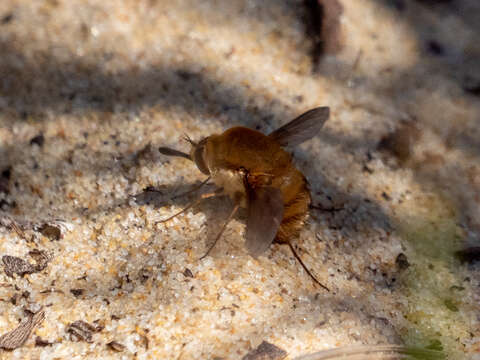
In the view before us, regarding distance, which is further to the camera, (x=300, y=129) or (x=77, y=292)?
(x=300, y=129)

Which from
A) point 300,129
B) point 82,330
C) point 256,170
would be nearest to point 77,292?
point 82,330

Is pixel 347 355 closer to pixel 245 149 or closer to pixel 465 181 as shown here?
pixel 245 149

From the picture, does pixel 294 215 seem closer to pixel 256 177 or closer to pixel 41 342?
pixel 256 177

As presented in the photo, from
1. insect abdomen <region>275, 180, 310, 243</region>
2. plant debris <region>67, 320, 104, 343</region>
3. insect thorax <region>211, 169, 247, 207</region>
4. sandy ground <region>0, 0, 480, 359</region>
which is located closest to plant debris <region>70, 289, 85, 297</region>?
sandy ground <region>0, 0, 480, 359</region>

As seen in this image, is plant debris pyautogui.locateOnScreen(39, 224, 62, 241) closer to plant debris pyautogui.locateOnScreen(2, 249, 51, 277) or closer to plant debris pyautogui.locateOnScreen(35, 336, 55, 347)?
plant debris pyautogui.locateOnScreen(2, 249, 51, 277)

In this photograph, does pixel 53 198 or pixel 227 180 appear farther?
pixel 53 198

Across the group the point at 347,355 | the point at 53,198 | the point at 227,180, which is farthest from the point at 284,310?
the point at 53,198
